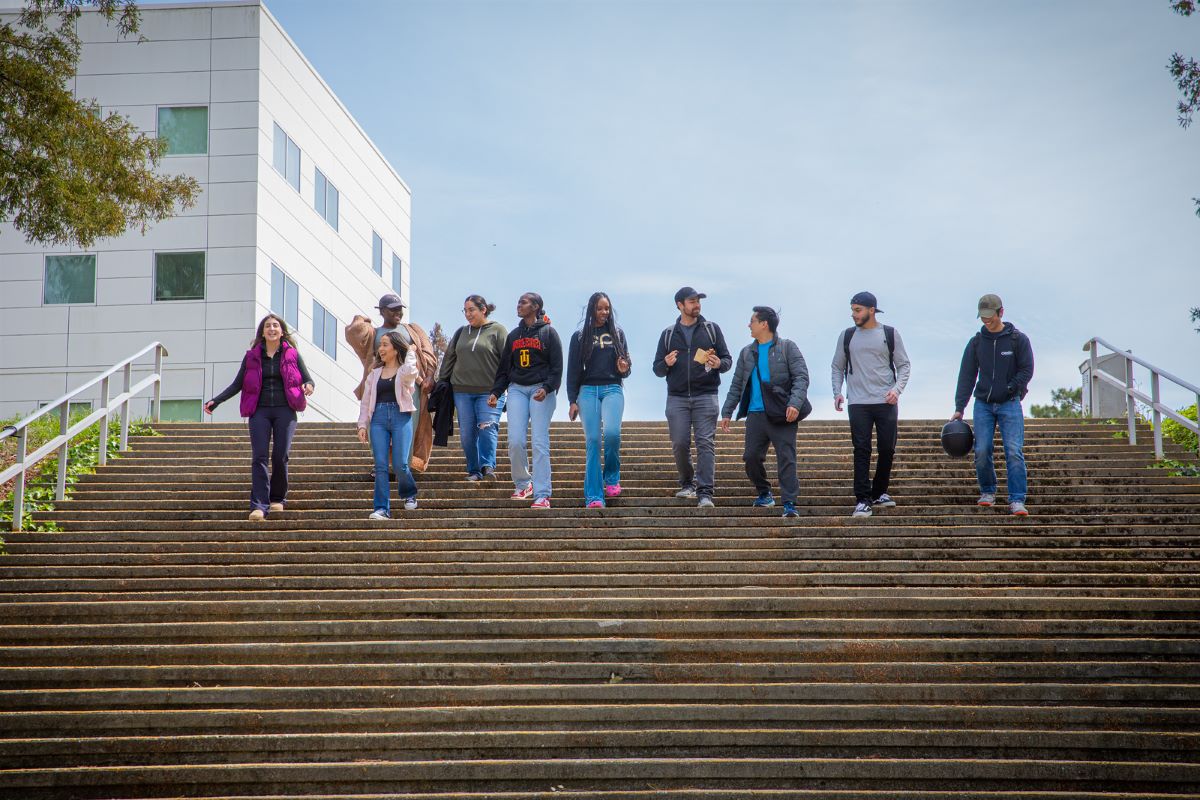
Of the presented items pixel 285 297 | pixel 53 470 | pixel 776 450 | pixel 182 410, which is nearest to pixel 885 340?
pixel 776 450

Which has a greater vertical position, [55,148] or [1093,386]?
[55,148]

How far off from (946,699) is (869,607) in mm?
1171

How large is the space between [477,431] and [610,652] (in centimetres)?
495

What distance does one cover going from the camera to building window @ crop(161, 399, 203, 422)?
2698 cm

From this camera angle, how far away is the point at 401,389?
11.9 m

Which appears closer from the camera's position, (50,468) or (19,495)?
(19,495)

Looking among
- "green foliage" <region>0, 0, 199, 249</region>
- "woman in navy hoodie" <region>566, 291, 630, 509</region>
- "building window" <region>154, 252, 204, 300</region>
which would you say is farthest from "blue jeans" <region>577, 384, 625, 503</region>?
"building window" <region>154, 252, 204, 300</region>

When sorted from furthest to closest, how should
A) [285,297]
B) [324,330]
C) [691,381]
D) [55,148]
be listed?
[324,330]
[285,297]
[55,148]
[691,381]

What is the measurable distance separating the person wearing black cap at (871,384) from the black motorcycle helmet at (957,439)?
98 centimetres

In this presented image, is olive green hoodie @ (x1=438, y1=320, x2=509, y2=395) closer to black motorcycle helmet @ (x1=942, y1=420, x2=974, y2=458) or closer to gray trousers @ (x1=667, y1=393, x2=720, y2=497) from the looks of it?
gray trousers @ (x1=667, y1=393, x2=720, y2=497)

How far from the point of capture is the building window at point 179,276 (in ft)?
90.2

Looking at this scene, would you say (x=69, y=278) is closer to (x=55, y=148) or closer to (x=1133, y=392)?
(x=55, y=148)

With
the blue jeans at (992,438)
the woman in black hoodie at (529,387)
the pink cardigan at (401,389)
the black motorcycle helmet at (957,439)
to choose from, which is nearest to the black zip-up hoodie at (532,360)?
the woman in black hoodie at (529,387)

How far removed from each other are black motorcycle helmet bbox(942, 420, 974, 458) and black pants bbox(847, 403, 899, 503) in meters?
1.02
